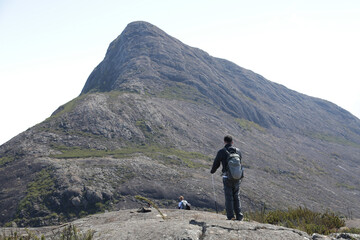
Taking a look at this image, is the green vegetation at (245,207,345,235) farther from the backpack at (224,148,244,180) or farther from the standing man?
the backpack at (224,148,244,180)

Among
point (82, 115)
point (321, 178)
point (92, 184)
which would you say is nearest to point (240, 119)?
point (321, 178)

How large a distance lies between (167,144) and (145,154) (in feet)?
42.2

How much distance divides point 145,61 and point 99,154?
7524cm

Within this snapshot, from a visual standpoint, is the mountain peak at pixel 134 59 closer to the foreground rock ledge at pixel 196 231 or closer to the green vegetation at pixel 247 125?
the green vegetation at pixel 247 125

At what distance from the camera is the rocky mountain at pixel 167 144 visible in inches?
2087

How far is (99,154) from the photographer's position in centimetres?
6738

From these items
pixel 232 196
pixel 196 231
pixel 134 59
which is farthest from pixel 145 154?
pixel 134 59

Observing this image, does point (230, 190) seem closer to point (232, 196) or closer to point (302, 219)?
point (232, 196)

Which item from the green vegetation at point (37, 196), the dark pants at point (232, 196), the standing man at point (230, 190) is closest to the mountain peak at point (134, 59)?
the green vegetation at point (37, 196)

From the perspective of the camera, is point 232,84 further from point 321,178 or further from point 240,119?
point 321,178

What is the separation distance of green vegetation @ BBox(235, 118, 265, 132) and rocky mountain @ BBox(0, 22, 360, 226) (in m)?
0.86

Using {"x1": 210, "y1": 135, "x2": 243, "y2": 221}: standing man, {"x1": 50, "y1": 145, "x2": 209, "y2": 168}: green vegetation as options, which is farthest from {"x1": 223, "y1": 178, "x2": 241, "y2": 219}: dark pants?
{"x1": 50, "y1": 145, "x2": 209, "y2": 168}: green vegetation

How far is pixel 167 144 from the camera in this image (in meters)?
82.2

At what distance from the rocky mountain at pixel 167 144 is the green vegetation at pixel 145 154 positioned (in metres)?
0.27
